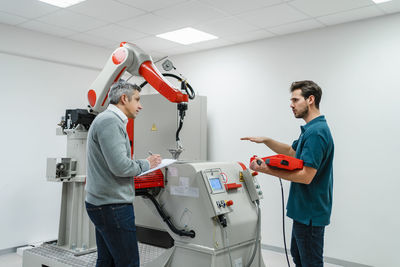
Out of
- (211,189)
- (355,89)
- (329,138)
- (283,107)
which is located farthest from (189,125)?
(329,138)

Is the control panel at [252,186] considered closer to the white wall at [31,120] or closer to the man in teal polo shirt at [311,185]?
the man in teal polo shirt at [311,185]

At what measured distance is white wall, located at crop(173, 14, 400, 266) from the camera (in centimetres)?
371

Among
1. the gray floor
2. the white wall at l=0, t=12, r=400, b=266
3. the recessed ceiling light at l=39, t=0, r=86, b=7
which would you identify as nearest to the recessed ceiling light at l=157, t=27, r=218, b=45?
the white wall at l=0, t=12, r=400, b=266

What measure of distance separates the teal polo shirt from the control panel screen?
1.69 feet

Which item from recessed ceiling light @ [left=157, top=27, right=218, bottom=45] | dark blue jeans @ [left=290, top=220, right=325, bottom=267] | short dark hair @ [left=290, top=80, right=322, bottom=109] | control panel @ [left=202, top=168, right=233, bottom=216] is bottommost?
dark blue jeans @ [left=290, top=220, right=325, bottom=267]

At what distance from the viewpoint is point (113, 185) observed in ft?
6.64

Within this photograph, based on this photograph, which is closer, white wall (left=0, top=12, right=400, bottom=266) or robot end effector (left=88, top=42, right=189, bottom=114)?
robot end effector (left=88, top=42, right=189, bottom=114)

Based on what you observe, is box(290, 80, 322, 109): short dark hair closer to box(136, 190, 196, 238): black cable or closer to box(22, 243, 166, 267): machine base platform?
box(136, 190, 196, 238): black cable

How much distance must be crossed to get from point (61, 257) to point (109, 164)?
1.47m

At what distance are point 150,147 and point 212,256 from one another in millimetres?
2592

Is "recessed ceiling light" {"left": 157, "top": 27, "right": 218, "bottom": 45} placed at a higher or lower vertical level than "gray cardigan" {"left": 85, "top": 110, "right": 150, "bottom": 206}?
higher

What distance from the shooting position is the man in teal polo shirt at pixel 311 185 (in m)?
2.07

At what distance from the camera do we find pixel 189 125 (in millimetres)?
4836

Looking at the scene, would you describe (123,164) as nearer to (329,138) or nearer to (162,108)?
(329,138)
